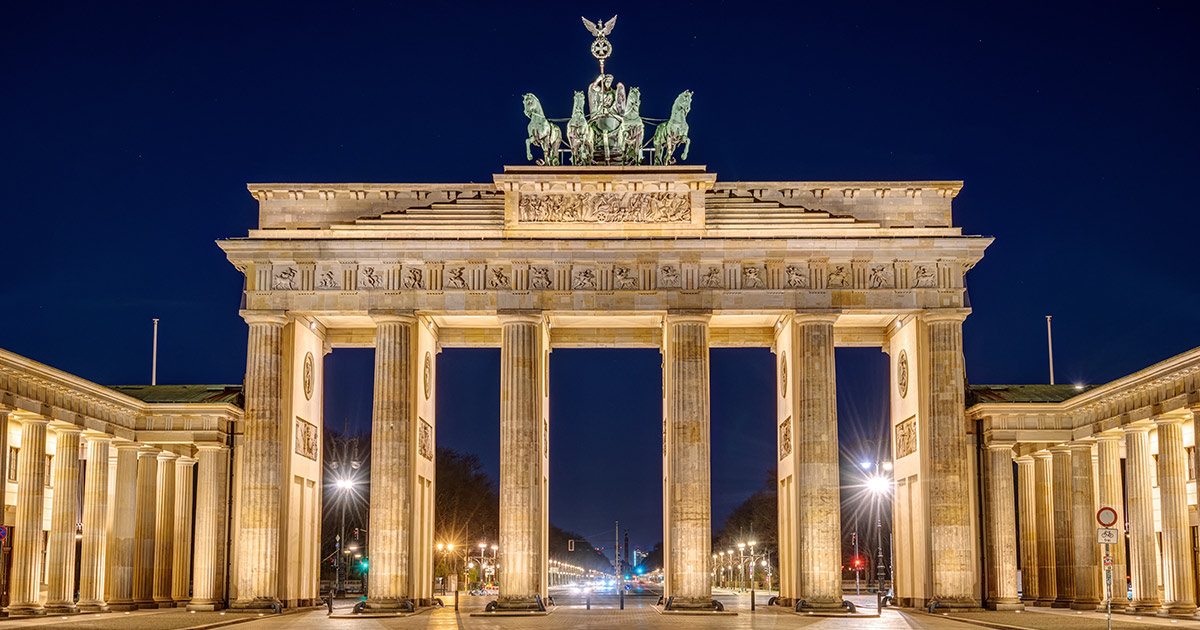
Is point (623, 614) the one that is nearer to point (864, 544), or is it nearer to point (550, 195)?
point (550, 195)

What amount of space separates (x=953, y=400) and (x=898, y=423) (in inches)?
212

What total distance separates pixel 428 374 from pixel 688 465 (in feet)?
37.0

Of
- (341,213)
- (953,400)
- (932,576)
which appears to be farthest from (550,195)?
(932,576)

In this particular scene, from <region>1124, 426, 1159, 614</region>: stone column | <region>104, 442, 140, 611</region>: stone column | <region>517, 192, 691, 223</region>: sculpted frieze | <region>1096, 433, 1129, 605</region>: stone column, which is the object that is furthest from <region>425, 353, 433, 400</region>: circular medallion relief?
<region>1124, 426, 1159, 614</region>: stone column

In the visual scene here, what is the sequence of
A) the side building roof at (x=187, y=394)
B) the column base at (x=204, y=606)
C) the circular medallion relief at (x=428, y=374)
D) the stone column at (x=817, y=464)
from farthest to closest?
the circular medallion relief at (x=428, y=374)
the side building roof at (x=187, y=394)
the column base at (x=204, y=606)
the stone column at (x=817, y=464)

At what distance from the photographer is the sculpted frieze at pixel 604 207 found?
45156mm

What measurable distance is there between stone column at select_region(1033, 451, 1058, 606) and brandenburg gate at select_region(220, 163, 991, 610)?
4753 millimetres

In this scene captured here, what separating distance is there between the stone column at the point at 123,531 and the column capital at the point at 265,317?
22.2 feet

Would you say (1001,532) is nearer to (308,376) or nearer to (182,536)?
(308,376)

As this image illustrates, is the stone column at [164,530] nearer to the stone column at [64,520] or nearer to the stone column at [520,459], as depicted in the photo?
the stone column at [64,520]

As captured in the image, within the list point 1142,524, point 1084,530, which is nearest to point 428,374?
point 1084,530

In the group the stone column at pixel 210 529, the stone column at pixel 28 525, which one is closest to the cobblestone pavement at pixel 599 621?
the stone column at pixel 28 525

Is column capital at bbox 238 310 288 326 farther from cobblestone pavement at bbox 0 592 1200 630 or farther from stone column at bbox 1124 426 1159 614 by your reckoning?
stone column at bbox 1124 426 1159 614

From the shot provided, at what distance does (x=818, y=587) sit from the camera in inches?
1673
